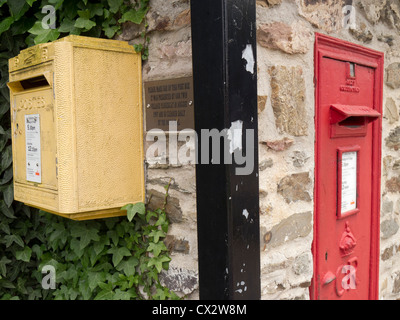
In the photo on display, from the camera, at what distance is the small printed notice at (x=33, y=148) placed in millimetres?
2021

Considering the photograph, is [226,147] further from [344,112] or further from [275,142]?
[344,112]

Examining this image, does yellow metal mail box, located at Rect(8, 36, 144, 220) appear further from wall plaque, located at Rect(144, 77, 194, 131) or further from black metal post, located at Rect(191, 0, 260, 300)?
black metal post, located at Rect(191, 0, 260, 300)

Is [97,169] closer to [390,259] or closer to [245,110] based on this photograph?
[245,110]

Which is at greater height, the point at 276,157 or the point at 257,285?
the point at 276,157

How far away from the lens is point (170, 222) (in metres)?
2.04

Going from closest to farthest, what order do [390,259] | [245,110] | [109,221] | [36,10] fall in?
[245,110] → [109,221] → [36,10] → [390,259]

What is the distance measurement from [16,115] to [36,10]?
0.64 metres

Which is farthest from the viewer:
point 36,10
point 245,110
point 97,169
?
point 36,10

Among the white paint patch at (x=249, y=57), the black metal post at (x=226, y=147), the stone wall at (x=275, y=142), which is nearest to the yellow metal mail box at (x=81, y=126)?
the stone wall at (x=275, y=142)

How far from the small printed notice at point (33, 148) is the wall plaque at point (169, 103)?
0.53m

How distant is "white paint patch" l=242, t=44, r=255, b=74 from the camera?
5.36 feet

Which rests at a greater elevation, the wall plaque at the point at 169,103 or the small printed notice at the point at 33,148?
the wall plaque at the point at 169,103

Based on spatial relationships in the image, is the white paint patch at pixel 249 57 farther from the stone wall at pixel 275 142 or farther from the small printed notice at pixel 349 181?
the small printed notice at pixel 349 181

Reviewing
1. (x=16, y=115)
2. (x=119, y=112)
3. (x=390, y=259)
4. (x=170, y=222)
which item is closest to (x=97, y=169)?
(x=119, y=112)
